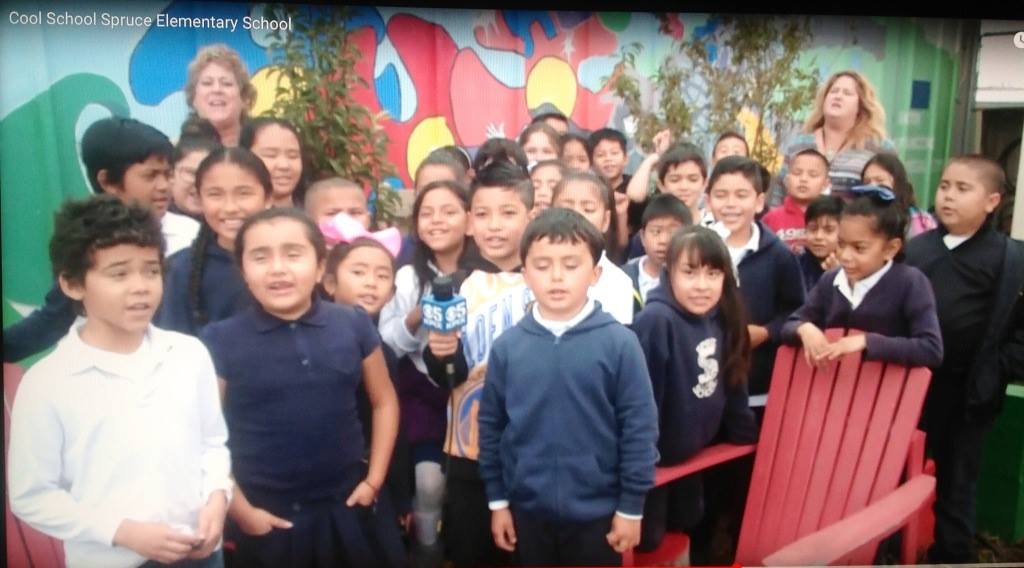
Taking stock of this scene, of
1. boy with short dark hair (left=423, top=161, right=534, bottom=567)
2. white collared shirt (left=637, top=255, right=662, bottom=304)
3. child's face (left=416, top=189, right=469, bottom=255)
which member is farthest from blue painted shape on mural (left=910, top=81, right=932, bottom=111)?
child's face (left=416, top=189, right=469, bottom=255)

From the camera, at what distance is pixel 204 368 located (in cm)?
207

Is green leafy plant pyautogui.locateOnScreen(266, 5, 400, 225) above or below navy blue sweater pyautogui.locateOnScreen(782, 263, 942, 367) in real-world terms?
above

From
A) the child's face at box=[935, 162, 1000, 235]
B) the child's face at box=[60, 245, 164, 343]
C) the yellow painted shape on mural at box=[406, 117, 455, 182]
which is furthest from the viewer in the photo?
the child's face at box=[935, 162, 1000, 235]

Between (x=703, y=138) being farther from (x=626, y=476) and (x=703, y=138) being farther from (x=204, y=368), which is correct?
(x=204, y=368)

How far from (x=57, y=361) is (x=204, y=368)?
0.39 meters

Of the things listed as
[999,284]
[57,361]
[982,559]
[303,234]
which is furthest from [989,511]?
[57,361]

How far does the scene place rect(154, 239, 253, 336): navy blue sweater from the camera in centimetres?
206

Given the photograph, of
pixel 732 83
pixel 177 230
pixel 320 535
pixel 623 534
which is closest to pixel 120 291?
pixel 177 230

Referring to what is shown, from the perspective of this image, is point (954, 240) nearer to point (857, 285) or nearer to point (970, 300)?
point (970, 300)

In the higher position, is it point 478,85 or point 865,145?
point 478,85

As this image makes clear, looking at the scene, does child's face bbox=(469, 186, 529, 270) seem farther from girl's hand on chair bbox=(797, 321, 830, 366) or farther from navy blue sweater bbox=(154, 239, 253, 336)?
girl's hand on chair bbox=(797, 321, 830, 366)

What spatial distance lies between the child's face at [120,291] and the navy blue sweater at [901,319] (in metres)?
1.92

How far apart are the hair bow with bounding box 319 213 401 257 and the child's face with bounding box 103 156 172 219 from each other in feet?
1.38

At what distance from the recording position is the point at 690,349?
221 centimetres
